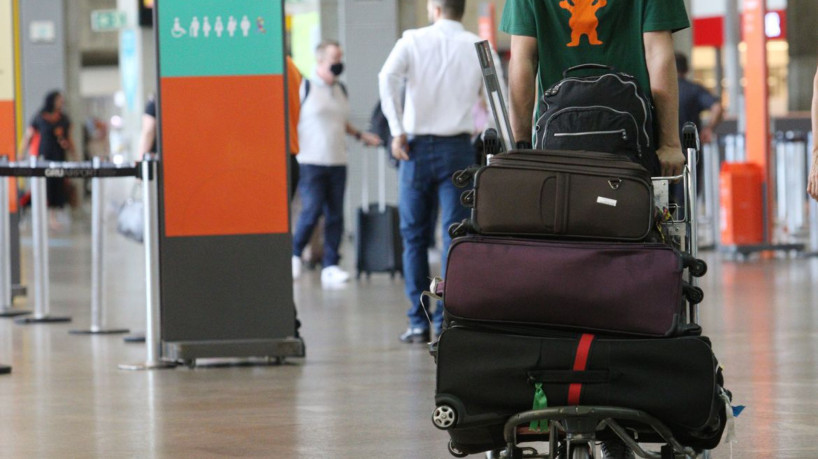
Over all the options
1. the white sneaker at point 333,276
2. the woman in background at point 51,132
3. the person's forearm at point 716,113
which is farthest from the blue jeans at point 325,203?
the woman in background at point 51,132

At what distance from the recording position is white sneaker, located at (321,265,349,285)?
11.0m

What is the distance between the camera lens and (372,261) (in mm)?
11445

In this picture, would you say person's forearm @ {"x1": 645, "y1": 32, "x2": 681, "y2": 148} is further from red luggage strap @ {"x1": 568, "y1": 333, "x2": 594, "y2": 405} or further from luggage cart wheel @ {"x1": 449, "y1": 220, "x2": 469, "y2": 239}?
red luggage strap @ {"x1": 568, "y1": 333, "x2": 594, "y2": 405}

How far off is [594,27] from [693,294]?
35.3 inches

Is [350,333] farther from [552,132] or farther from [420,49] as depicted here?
[552,132]

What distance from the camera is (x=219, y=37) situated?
642 centimetres

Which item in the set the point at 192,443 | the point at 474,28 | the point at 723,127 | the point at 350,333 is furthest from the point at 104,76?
the point at 192,443

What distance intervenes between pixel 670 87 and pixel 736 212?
9.21m

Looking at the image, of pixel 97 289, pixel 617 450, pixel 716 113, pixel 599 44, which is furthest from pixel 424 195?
pixel 716 113

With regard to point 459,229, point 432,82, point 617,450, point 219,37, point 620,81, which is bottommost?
point 617,450

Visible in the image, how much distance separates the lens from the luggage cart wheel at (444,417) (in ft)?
10.2

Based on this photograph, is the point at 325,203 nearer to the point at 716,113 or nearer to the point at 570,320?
the point at 716,113

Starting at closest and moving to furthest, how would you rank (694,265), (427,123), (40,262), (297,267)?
(694,265) < (427,123) < (40,262) < (297,267)

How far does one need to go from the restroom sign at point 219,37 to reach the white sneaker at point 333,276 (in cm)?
469
